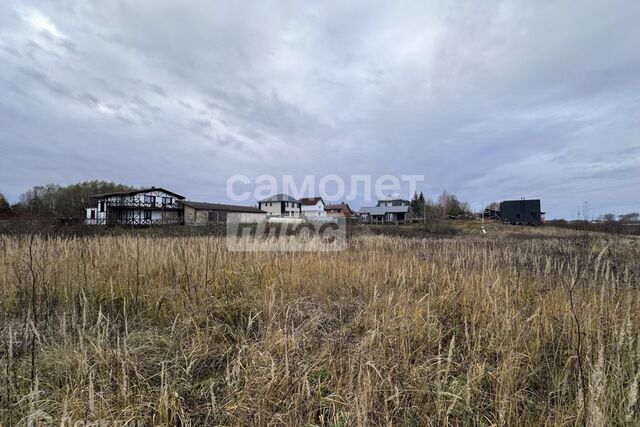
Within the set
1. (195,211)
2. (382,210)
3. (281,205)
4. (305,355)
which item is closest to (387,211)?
(382,210)

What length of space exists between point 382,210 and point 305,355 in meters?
60.0

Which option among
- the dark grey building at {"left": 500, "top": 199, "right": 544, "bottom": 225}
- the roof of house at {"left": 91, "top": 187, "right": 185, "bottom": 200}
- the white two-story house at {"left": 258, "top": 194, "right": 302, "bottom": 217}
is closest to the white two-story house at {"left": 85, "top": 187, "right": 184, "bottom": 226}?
the roof of house at {"left": 91, "top": 187, "right": 185, "bottom": 200}

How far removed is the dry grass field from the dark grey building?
53.3 metres

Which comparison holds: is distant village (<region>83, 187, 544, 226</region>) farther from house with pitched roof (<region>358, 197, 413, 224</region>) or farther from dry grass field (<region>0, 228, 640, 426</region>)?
dry grass field (<region>0, 228, 640, 426</region>)

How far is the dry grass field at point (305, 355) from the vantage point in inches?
68.9

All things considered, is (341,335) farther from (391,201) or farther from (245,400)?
(391,201)

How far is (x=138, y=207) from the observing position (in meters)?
37.2

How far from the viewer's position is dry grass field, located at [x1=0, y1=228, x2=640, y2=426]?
175 cm

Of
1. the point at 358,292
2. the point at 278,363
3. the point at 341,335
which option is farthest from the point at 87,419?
the point at 358,292

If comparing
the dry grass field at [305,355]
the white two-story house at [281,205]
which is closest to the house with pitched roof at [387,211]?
the white two-story house at [281,205]

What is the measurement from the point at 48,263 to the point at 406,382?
5588 mm

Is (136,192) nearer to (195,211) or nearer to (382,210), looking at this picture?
(195,211)

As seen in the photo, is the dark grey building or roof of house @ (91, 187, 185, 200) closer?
roof of house @ (91, 187, 185, 200)

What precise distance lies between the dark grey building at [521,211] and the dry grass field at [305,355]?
175 ft
